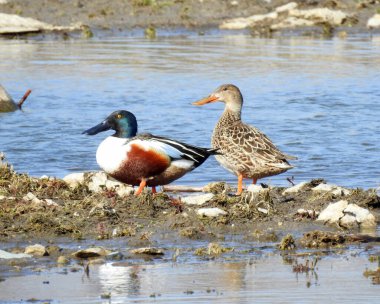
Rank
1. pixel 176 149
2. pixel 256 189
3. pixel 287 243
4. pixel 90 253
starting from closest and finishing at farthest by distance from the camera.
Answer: pixel 90 253 < pixel 287 243 < pixel 176 149 < pixel 256 189

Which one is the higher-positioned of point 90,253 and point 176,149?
point 176,149

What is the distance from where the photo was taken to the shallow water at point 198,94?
12.3 meters

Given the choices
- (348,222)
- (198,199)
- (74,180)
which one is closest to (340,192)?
(348,222)

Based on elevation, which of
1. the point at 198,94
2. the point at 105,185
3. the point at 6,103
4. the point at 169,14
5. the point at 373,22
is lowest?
the point at 198,94

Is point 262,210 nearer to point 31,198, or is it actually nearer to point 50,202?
point 50,202

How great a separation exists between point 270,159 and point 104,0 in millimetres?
15883

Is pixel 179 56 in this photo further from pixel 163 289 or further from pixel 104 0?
pixel 163 289

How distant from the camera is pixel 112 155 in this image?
8930 mm

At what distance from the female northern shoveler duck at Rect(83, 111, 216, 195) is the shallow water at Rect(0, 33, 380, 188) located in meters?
1.88

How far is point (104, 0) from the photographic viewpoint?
984 inches

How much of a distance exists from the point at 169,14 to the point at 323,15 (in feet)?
11.4

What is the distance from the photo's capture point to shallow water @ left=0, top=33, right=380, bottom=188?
12.3 m

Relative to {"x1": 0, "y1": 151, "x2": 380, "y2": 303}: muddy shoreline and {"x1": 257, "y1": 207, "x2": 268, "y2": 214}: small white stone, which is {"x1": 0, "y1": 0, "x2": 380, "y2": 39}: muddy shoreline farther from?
{"x1": 257, "y1": 207, "x2": 268, "y2": 214}: small white stone

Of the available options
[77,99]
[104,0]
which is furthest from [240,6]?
[77,99]
